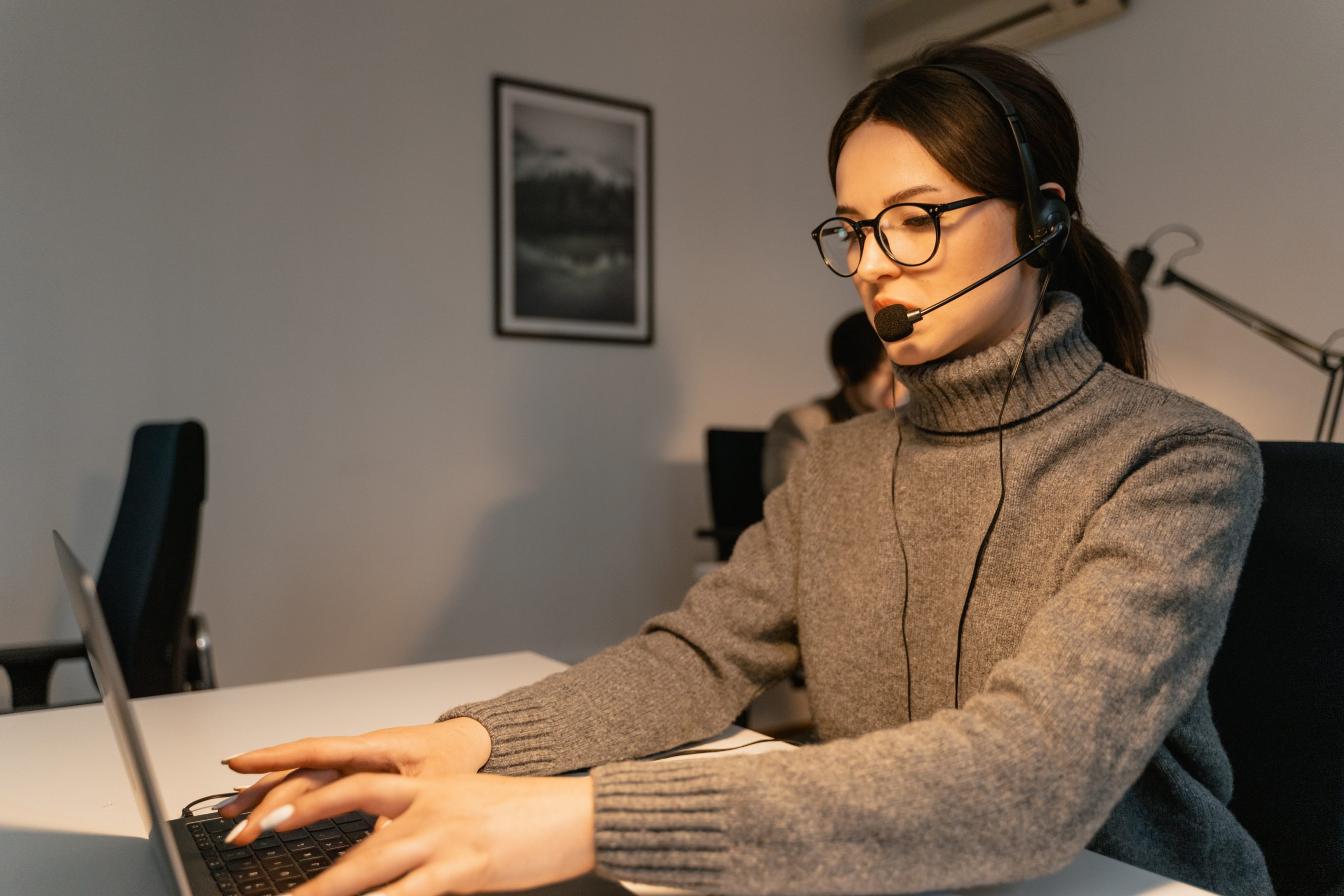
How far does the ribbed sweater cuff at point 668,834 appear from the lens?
53 centimetres

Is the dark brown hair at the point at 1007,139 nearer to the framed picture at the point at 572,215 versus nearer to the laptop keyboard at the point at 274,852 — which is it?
the laptop keyboard at the point at 274,852

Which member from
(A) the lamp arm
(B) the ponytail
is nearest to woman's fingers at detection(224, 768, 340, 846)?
(B) the ponytail

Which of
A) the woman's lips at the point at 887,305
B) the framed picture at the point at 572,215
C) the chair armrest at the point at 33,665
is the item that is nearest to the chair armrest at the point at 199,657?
the chair armrest at the point at 33,665

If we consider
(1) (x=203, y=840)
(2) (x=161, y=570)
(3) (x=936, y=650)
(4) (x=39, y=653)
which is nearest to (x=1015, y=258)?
(3) (x=936, y=650)

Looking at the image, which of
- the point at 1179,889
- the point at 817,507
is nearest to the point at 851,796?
the point at 1179,889

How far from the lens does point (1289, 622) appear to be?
892 millimetres

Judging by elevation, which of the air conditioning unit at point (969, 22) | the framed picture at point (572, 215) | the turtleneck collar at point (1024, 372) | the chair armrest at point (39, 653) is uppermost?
the air conditioning unit at point (969, 22)

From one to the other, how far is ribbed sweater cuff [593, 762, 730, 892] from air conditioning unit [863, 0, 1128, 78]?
8.44 ft

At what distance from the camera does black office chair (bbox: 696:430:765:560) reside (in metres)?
2.96

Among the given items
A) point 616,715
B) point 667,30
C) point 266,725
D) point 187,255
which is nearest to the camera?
point 616,715

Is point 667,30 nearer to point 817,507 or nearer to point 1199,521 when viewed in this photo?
point 817,507

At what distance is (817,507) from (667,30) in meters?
2.70

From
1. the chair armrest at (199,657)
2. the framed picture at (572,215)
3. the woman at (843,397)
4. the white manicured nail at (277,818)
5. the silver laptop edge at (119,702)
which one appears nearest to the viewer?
the silver laptop edge at (119,702)

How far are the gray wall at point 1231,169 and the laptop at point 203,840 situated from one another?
2626 mm
